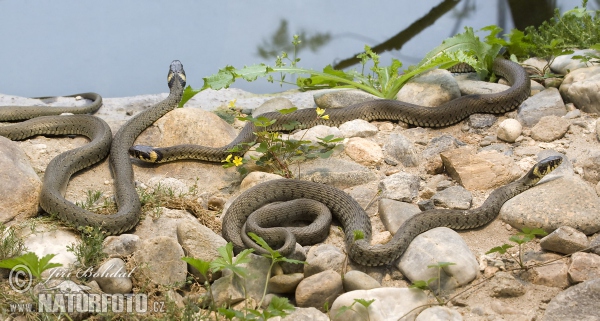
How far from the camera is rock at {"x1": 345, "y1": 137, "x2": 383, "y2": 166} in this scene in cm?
597

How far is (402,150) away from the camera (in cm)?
603

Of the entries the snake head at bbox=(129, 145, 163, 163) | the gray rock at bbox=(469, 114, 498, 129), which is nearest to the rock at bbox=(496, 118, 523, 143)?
the gray rock at bbox=(469, 114, 498, 129)

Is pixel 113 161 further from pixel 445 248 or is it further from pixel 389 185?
pixel 445 248

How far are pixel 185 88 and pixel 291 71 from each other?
4.27 ft

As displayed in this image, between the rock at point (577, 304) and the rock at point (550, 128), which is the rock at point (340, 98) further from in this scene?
the rock at point (577, 304)

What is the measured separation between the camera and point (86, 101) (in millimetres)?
7926

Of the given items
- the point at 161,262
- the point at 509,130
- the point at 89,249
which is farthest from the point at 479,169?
the point at 89,249

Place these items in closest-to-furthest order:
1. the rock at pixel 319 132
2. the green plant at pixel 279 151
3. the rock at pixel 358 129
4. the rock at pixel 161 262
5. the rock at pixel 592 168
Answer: the rock at pixel 161 262, the rock at pixel 592 168, the green plant at pixel 279 151, the rock at pixel 319 132, the rock at pixel 358 129

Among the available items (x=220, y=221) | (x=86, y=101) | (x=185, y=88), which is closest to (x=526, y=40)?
(x=185, y=88)

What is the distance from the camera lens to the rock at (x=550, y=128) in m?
6.03

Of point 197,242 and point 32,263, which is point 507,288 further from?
point 32,263

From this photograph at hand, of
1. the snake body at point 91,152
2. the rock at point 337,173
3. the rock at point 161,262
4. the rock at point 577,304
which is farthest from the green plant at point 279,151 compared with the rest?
the rock at point 577,304

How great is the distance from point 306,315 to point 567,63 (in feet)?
16.5

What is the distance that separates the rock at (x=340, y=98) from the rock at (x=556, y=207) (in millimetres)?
2731
